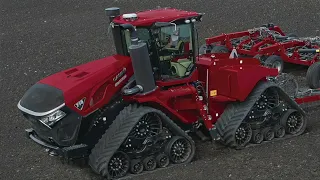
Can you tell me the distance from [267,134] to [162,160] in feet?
6.40

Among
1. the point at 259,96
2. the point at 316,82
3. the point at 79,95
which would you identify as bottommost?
the point at 316,82

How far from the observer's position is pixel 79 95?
6.97m

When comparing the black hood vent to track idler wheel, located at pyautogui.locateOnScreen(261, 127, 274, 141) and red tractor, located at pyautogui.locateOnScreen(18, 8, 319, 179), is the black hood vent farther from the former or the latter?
track idler wheel, located at pyautogui.locateOnScreen(261, 127, 274, 141)

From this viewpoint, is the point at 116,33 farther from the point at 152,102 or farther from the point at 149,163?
A: the point at 149,163

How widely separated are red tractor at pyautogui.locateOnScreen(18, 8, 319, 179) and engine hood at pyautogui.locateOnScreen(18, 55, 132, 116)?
15mm

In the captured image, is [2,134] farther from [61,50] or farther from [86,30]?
[86,30]

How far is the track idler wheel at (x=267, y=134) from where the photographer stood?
8281 millimetres

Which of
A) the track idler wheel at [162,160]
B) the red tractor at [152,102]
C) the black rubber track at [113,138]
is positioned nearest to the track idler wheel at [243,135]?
the red tractor at [152,102]

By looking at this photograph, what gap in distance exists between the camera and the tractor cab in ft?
24.1

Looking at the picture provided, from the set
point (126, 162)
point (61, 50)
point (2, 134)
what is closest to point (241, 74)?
point (126, 162)

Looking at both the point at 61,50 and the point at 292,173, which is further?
the point at 61,50

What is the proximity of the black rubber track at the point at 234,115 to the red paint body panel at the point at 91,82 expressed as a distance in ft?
5.58

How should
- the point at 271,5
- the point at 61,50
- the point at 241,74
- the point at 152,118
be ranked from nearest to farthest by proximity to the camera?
the point at 152,118, the point at 241,74, the point at 61,50, the point at 271,5

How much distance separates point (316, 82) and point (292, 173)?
4.65m
